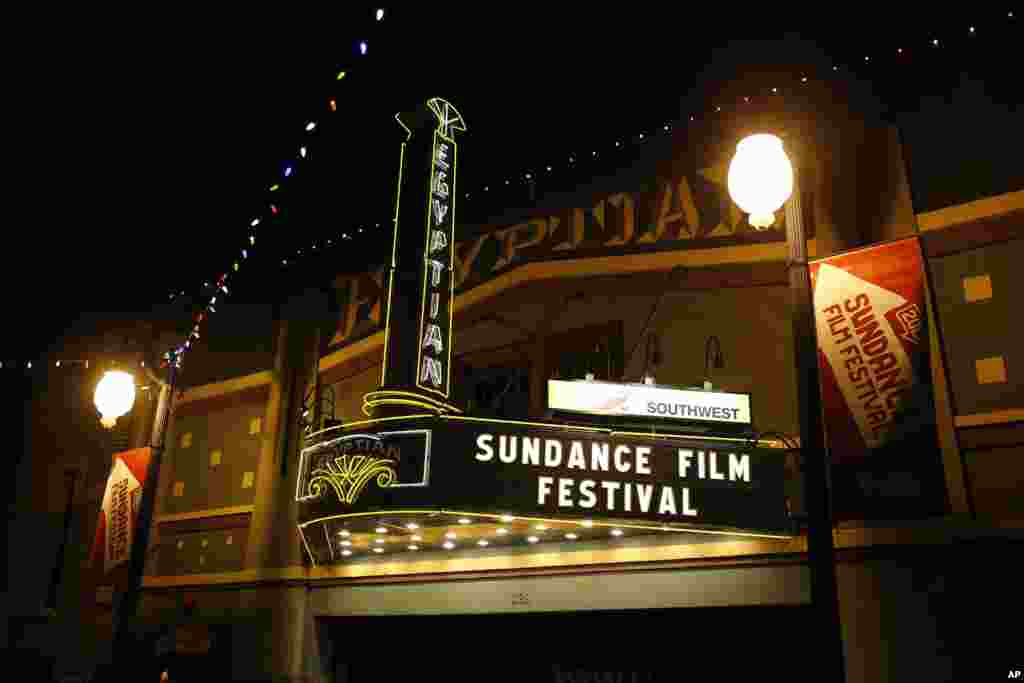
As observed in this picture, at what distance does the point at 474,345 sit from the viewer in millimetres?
16500

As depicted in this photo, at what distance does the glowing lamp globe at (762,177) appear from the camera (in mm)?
7230

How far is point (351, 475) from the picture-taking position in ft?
40.1

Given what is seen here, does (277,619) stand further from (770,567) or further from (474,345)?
(770,567)

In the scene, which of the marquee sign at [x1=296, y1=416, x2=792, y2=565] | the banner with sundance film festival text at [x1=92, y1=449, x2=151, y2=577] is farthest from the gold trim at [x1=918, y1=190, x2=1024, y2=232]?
the banner with sundance film festival text at [x1=92, y1=449, x2=151, y2=577]

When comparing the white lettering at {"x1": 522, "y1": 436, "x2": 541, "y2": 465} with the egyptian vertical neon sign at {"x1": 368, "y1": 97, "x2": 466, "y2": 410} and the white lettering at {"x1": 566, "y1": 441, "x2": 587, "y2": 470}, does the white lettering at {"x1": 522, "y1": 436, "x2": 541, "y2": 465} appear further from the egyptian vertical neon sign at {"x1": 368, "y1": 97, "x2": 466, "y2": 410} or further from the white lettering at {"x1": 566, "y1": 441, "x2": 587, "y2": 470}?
the egyptian vertical neon sign at {"x1": 368, "y1": 97, "x2": 466, "y2": 410}

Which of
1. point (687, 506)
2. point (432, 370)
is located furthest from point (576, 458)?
point (432, 370)

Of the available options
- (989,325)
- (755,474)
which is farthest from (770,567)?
(989,325)

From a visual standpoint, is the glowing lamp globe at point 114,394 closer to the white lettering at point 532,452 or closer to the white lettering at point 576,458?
the white lettering at point 532,452

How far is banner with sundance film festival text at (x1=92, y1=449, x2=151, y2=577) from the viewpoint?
14.3 m

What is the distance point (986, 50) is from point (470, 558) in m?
11.0

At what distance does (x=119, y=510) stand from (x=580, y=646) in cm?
Result: 834

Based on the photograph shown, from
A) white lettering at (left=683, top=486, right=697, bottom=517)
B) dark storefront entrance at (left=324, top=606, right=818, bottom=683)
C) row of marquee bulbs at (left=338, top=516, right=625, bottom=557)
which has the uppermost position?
white lettering at (left=683, top=486, right=697, bottom=517)

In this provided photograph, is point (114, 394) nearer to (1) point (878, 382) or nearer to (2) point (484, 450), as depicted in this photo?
(2) point (484, 450)

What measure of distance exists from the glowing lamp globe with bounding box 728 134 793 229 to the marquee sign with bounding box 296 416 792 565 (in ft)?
15.6
